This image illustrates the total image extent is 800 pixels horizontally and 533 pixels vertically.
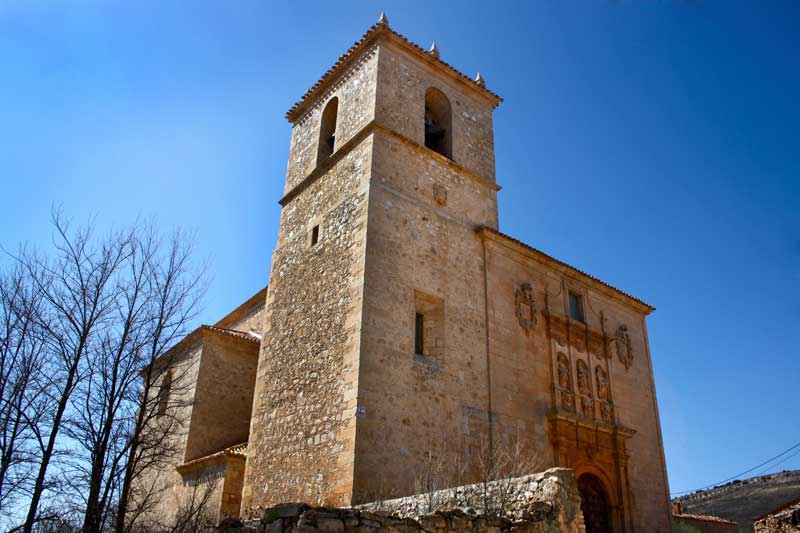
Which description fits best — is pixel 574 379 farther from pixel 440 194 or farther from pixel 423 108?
pixel 423 108

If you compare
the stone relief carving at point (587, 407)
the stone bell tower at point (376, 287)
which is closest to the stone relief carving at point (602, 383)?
the stone relief carving at point (587, 407)

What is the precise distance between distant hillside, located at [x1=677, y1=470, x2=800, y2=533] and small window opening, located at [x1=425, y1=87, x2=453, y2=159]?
23.4 metres

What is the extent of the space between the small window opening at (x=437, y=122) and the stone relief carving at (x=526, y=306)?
4091 millimetres

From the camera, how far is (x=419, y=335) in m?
13.5

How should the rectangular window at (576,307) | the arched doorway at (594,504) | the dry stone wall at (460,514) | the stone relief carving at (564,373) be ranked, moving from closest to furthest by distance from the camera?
the dry stone wall at (460,514) → the arched doorway at (594,504) → the stone relief carving at (564,373) → the rectangular window at (576,307)

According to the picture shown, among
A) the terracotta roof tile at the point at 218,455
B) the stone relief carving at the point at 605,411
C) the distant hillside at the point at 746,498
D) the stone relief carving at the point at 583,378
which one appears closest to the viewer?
the terracotta roof tile at the point at 218,455

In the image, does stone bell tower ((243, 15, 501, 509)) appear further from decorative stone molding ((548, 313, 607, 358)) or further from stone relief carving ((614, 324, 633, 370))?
stone relief carving ((614, 324, 633, 370))

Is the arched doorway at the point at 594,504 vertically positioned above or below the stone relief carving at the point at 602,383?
below

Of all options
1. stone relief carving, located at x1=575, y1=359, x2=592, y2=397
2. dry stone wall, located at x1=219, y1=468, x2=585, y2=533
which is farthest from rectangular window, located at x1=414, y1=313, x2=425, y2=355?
stone relief carving, located at x1=575, y1=359, x2=592, y2=397

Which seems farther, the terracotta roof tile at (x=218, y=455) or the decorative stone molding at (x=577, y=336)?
the decorative stone molding at (x=577, y=336)

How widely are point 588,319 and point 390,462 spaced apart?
8451 millimetres

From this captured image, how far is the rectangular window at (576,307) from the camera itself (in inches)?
687

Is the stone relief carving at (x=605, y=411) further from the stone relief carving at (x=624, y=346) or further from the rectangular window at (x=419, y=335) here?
the rectangular window at (x=419, y=335)

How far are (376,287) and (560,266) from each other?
265 inches
